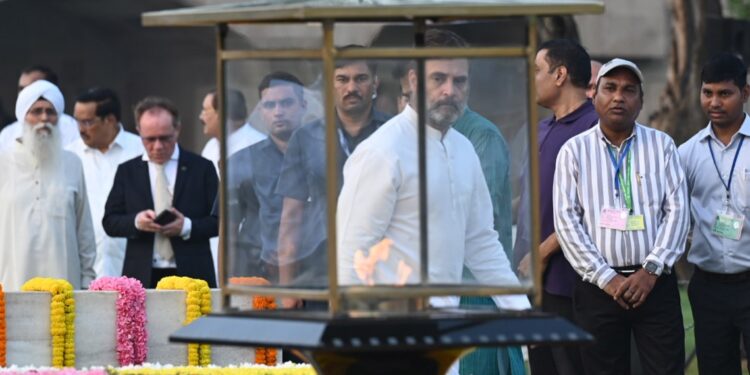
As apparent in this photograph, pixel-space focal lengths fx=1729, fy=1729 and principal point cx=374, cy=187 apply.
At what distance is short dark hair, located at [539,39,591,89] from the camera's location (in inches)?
356

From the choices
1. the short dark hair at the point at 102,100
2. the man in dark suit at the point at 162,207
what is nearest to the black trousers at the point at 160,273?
the man in dark suit at the point at 162,207

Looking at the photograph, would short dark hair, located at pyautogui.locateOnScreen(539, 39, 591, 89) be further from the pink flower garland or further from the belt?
the pink flower garland

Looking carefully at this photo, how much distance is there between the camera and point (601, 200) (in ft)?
27.1

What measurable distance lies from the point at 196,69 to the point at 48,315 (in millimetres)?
5299

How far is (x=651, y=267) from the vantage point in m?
8.07

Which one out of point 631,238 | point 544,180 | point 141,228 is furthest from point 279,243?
point 141,228

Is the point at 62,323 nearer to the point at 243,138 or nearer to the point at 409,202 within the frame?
the point at 243,138

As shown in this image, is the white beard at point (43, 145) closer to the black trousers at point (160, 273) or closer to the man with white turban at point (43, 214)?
the man with white turban at point (43, 214)

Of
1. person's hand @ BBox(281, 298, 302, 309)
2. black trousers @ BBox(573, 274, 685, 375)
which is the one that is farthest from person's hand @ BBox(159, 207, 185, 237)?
person's hand @ BBox(281, 298, 302, 309)

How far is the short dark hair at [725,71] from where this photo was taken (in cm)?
860

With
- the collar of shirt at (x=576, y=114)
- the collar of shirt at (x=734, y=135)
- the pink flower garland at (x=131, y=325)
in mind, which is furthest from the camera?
the collar of shirt at (x=576, y=114)

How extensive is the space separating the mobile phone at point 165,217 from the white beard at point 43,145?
1.07 metres

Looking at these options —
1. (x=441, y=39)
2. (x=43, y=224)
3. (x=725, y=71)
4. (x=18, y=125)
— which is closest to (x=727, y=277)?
(x=725, y=71)

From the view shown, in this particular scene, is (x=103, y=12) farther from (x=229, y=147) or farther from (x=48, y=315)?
(x=229, y=147)
